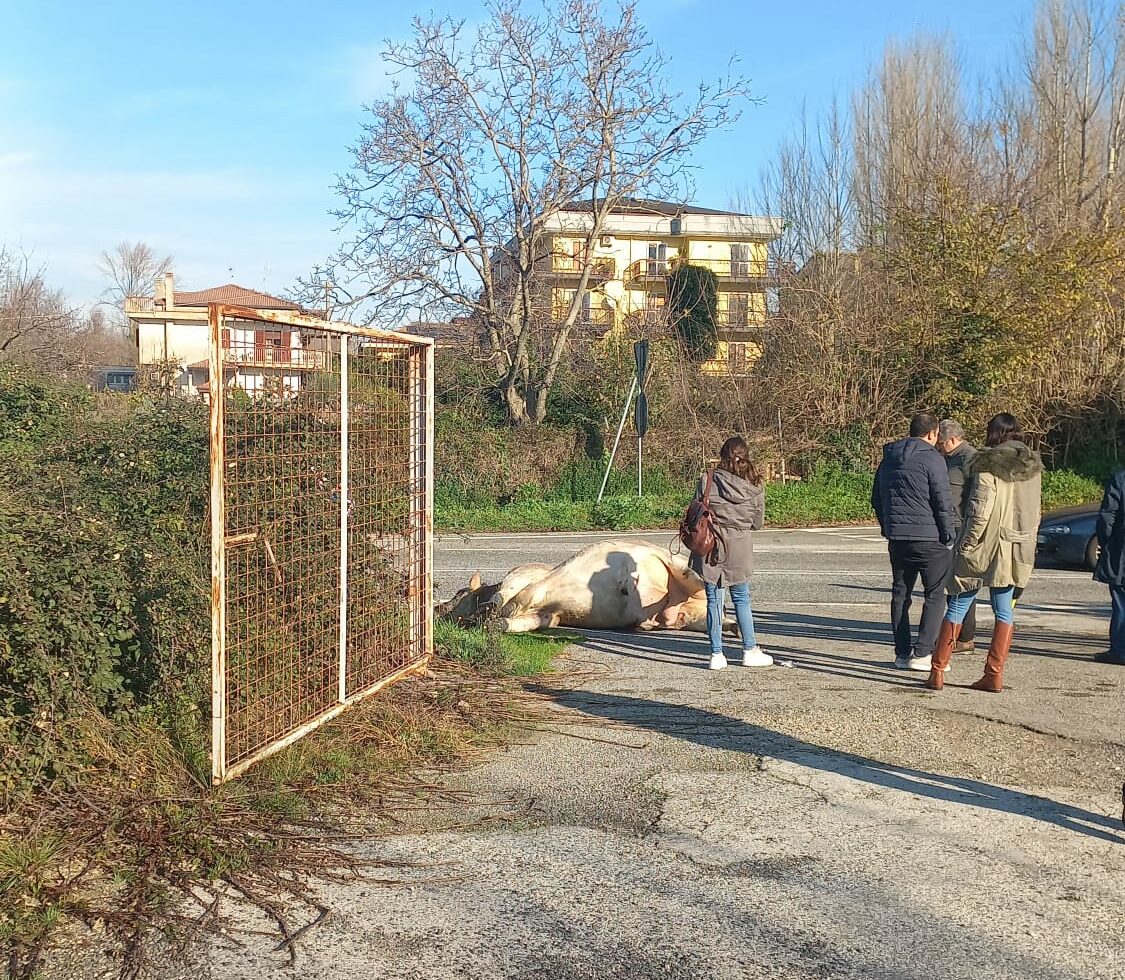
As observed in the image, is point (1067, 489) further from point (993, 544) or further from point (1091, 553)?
point (993, 544)

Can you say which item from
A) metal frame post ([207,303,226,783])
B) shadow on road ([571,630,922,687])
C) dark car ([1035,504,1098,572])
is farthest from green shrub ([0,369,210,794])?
dark car ([1035,504,1098,572])

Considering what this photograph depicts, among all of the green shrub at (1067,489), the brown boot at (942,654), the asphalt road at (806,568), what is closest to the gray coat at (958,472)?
the brown boot at (942,654)

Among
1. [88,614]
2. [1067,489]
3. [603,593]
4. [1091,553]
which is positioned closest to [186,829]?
[88,614]

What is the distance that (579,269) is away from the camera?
2694cm

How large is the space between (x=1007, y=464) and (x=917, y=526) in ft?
2.58

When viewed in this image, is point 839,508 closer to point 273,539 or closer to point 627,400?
point 627,400

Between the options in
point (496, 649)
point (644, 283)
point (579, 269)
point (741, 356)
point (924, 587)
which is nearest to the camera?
point (496, 649)

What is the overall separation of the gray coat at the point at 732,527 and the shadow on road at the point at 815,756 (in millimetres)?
1534

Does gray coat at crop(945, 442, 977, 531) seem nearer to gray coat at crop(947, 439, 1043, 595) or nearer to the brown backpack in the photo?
gray coat at crop(947, 439, 1043, 595)

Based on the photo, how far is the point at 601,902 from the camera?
4.30 m

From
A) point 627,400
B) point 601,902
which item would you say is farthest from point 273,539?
point 627,400

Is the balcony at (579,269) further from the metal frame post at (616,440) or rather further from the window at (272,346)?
the window at (272,346)

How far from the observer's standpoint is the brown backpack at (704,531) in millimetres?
8781

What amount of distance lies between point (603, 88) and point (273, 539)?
2034cm
